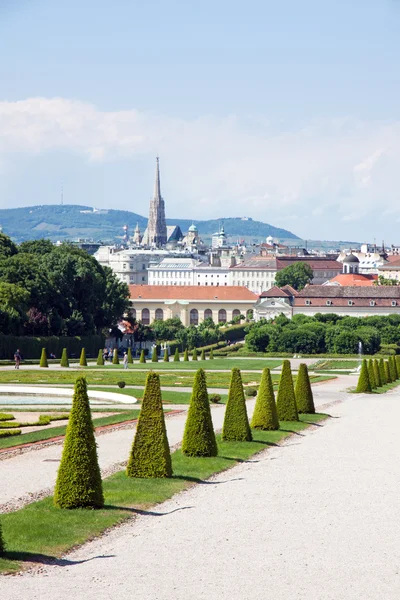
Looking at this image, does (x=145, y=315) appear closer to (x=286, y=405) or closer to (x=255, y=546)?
(x=286, y=405)

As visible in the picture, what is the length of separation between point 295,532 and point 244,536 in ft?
2.48

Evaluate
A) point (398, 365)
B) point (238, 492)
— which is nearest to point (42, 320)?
point (398, 365)

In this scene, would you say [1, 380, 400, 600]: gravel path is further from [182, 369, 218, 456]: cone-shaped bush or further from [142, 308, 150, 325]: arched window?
[142, 308, 150, 325]: arched window

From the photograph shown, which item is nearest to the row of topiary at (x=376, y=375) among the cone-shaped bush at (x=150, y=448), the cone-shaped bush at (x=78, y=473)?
the cone-shaped bush at (x=150, y=448)

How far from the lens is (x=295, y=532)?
15.4m

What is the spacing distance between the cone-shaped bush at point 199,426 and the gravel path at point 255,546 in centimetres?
105

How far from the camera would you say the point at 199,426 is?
22.5m

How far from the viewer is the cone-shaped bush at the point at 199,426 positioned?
73.2 feet

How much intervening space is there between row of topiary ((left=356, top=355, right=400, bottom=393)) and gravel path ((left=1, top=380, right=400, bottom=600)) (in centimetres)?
2665

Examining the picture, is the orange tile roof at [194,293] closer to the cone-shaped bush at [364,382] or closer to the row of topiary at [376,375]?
the row of topiary at [376,375]

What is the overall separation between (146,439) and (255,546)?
201 inches

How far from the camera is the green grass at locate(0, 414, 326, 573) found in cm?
1410

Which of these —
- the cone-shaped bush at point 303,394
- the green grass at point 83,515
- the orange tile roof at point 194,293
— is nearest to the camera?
the green grass at point 83,515

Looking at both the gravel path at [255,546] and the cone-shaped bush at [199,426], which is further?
the cone-shaped bush at [199,426]
